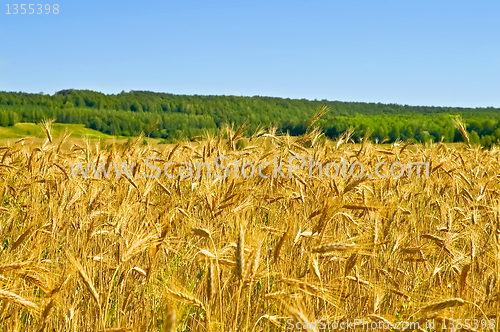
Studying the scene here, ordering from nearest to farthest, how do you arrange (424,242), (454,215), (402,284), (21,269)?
(21,269) < (402,284) < (424,242) < (454,215)

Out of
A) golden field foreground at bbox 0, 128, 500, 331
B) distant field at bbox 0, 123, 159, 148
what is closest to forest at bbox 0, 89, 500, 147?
distant field at bbox 0, 123, 159, 148

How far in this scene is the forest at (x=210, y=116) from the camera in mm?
26391

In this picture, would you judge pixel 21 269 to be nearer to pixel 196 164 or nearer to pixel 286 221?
pixel 286 221

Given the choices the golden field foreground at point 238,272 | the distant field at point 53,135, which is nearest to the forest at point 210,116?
the distant field at point 53,135

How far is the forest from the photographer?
26391mm

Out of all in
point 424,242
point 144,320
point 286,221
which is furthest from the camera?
point 424,242

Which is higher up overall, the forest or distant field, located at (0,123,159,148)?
the forest

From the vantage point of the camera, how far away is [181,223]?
354 centimetres

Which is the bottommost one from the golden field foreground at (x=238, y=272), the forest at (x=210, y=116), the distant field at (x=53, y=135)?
the golden field foreground at (x=238, y=272)

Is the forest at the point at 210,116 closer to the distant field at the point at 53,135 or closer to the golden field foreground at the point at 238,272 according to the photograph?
the distant field at the point at 53,135

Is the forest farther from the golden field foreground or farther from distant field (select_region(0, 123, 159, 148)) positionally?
the golden field foreground

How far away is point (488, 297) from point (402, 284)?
23.8 inches

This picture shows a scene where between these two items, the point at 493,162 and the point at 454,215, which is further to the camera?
the point at 493,162

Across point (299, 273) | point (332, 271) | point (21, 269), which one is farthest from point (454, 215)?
point (21, 269)
